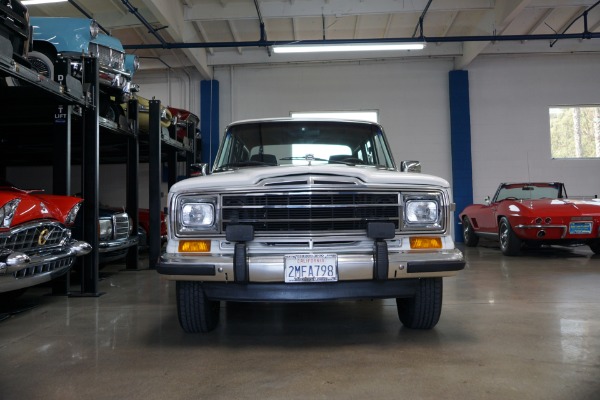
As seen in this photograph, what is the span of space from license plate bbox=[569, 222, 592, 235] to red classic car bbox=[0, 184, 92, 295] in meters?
6.50

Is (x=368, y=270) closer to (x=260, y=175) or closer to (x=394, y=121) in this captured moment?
(x=260, y=175)

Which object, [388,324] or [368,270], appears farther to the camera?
[388,324]

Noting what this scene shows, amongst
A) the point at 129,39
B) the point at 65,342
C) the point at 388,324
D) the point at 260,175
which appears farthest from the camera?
the point at 129,39

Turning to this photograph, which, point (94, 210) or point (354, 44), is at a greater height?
point (354, 44)

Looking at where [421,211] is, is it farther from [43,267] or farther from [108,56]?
[108,56]

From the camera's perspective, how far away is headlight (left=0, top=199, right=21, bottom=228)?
2938 mm

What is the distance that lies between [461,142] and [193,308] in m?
10.0

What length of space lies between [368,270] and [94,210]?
3.19 metres

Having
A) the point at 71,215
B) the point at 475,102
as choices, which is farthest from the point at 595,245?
the point at 71,215

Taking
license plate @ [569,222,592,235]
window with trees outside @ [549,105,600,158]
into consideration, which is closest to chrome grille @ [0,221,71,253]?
license plate @ [569,222,592,235]

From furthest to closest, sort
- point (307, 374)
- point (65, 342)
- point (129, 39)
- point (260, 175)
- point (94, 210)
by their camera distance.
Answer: point (129, 39) → point (94, 210) → point (65, 342) → point (260, 175) → point (307, 374)

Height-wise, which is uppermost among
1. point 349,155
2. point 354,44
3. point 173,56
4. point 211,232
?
point 173,56

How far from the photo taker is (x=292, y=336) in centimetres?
283

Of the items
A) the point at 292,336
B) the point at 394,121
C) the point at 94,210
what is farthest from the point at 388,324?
the point at 394,121
